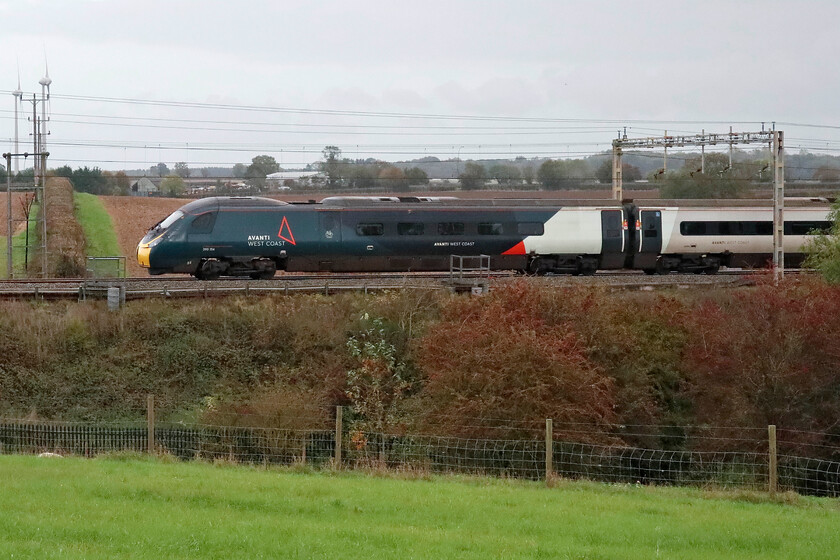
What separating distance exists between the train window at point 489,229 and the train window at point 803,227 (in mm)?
13893

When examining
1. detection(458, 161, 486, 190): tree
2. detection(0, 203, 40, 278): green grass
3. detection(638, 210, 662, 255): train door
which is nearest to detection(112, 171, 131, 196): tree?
detection(0, 203, 40, 278): green grass

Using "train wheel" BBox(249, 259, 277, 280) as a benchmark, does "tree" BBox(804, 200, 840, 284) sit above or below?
above

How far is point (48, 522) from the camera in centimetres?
1120

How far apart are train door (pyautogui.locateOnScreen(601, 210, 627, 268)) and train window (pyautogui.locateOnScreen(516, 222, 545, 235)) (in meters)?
2.66

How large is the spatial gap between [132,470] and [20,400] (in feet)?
41.1

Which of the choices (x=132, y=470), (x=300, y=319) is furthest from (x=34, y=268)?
(x=132, y=470)

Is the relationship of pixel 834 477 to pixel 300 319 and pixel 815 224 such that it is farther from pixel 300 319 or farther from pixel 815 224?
pixel 815 224

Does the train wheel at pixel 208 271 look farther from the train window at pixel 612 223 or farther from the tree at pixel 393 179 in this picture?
the tree at pixel 393 179

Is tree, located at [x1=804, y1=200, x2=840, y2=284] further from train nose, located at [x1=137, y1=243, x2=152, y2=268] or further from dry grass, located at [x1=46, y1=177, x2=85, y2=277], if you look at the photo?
dry grass, located at [x1=46, y1=177, x2=85, y2=277]

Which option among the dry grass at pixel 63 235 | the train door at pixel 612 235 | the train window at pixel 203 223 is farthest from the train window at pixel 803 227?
the dry grass at pixel 63 235

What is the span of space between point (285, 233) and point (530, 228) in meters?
9.65

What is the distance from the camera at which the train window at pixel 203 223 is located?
3372 cm

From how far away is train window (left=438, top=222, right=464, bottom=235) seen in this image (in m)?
37.3

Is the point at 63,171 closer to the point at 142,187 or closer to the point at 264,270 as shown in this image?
the point at 142,187
